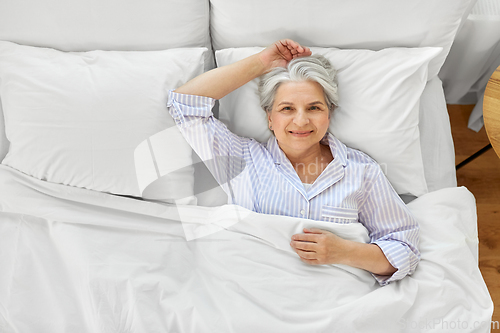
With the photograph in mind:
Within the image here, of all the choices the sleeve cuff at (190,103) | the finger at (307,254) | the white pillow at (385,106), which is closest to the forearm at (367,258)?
the finger at (307,254)

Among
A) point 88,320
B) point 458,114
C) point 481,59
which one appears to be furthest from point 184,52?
point 458,114

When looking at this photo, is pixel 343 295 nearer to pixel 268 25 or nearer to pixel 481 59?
pixel 268 25

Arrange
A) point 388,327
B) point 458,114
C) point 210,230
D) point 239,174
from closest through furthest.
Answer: point 388,327 → point 210,230 → point 239,174 → point 458,114

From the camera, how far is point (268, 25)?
132 centimetres

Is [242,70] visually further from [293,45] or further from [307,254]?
[307,254]

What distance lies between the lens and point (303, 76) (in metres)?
1.22

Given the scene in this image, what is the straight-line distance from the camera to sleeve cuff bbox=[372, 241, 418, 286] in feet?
3.66

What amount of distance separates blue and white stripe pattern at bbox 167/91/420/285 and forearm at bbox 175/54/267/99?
0.03 metres

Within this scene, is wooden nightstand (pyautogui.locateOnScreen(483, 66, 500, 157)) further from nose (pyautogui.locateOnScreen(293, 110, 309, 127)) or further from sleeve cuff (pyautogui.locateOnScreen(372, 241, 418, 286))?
nose (pyautogui.locateOnScreen(293, 110, 309, 127))

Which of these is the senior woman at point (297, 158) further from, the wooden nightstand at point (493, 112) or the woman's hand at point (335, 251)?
the wooden nightstand at point (493, 112)

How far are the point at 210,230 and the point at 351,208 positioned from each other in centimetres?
46

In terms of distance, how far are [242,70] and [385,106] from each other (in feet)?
1.67

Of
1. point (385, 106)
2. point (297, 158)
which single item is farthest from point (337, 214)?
point (385, 106)

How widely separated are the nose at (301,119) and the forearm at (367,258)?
392 mm
